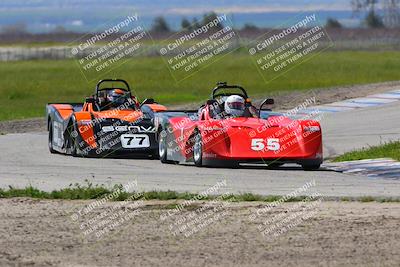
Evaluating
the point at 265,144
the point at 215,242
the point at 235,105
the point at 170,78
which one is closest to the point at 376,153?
the point at 265,144

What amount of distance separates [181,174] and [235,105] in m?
2.55

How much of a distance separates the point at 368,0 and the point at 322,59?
70.3 metres

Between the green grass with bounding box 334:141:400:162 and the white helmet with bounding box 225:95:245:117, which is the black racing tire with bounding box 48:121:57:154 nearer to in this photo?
the white helmet with bounding box 225:95:245:117

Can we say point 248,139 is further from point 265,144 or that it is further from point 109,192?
point 109,192

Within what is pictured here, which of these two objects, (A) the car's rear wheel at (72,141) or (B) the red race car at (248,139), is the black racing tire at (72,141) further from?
(B) the red race car at (248,139)

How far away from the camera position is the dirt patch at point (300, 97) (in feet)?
102

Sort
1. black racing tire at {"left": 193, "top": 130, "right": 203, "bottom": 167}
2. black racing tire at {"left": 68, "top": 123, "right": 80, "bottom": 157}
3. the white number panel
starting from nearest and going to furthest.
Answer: black racing tire at {"left": 193, "top": 130, "right": 203, "bottom": 167}, the white number panel, black racing tire at {"left": 68, "top": 123, "right": 80, "bottom": 157}

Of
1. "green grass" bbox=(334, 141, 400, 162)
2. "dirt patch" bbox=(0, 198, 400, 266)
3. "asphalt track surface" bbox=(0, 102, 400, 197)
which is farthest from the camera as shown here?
"green grass" bbox=(334, 141, 400, 162)

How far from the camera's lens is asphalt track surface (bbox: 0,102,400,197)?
54.9 feet

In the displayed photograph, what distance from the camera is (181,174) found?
19125mm

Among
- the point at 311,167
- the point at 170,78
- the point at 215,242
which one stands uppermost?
the point at 215,242

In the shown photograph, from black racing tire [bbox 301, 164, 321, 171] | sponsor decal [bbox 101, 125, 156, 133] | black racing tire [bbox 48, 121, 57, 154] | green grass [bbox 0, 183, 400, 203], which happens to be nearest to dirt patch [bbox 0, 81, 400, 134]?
black racing tire [bbox 48, 121, 57, 154]

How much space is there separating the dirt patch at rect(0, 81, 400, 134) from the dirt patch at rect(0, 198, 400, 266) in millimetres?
16922

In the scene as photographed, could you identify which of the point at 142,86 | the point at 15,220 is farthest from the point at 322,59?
the point at 15,220
